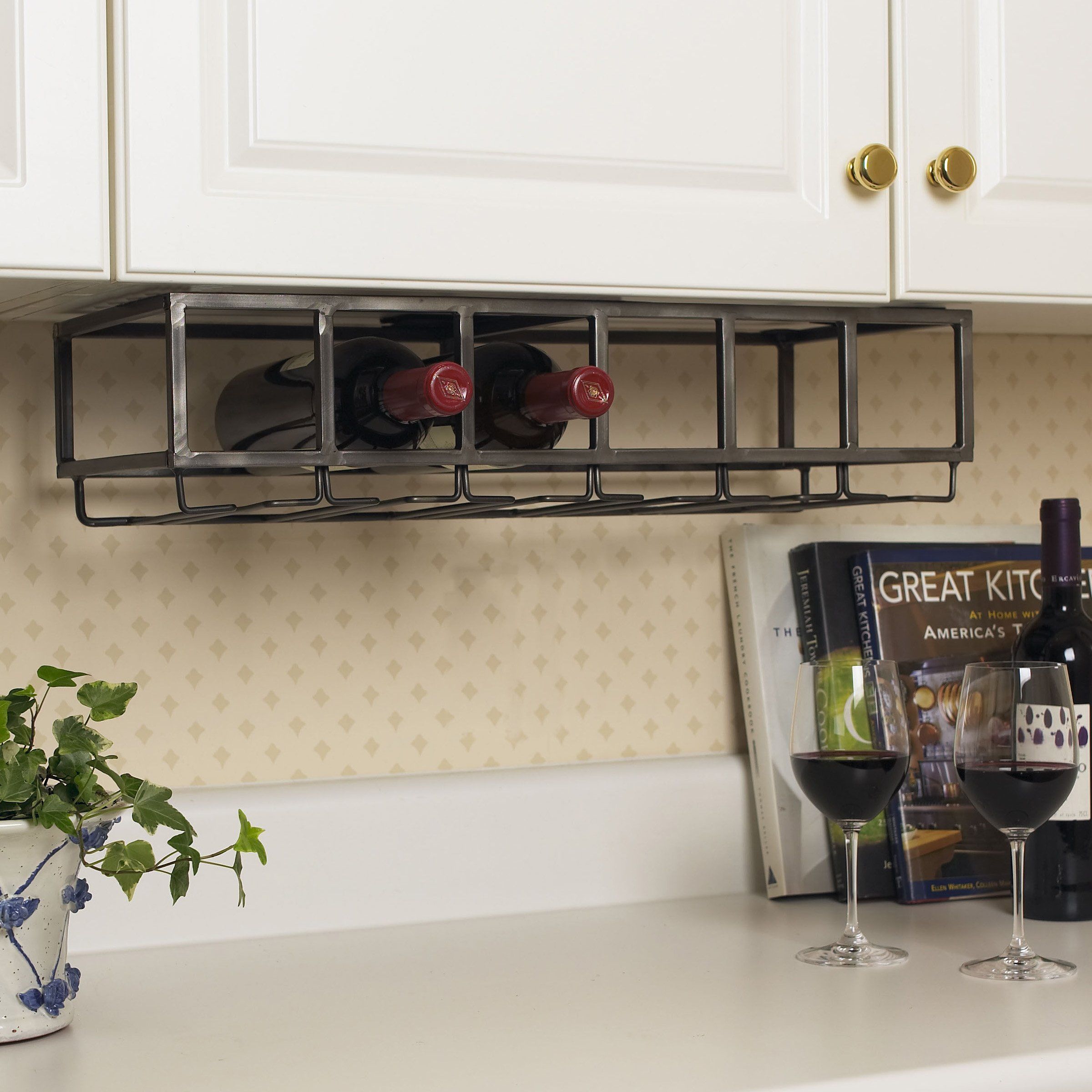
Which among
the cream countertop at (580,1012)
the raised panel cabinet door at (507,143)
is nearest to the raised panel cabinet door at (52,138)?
the raised panel cabinet door at (507,143)

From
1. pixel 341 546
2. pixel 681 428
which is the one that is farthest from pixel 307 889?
pixel 681 428

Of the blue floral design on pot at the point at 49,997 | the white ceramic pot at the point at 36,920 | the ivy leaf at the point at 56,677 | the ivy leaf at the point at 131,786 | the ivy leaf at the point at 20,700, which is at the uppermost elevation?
the ivy leaf at the point at 56,677

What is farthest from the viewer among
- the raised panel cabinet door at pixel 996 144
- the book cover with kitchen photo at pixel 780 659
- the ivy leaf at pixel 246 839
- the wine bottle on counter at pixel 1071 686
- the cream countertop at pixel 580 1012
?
the book cover with kitchen photo at pixel 780 659

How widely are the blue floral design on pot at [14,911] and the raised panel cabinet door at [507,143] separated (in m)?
0.41

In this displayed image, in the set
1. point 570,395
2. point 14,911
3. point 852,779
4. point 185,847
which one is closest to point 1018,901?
point 852,779

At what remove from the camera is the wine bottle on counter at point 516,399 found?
999 millimetres

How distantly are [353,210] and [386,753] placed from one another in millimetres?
551

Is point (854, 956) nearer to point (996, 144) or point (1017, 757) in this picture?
point (1017, 757)

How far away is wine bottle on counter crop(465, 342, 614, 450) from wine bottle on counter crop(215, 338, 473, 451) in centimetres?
5

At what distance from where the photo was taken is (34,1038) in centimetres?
93

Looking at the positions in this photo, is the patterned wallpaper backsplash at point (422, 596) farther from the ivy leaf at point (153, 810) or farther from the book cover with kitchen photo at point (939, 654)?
the ivy leaf at point (153, 810)

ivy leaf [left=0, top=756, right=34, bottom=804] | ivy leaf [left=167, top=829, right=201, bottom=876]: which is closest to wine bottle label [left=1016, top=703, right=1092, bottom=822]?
ivy leaf [left=167, top=829, right=201, bottom=876]

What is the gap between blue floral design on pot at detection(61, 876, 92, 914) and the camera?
0.94 m

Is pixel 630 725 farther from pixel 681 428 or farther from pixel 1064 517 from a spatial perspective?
pixel 1064 517
